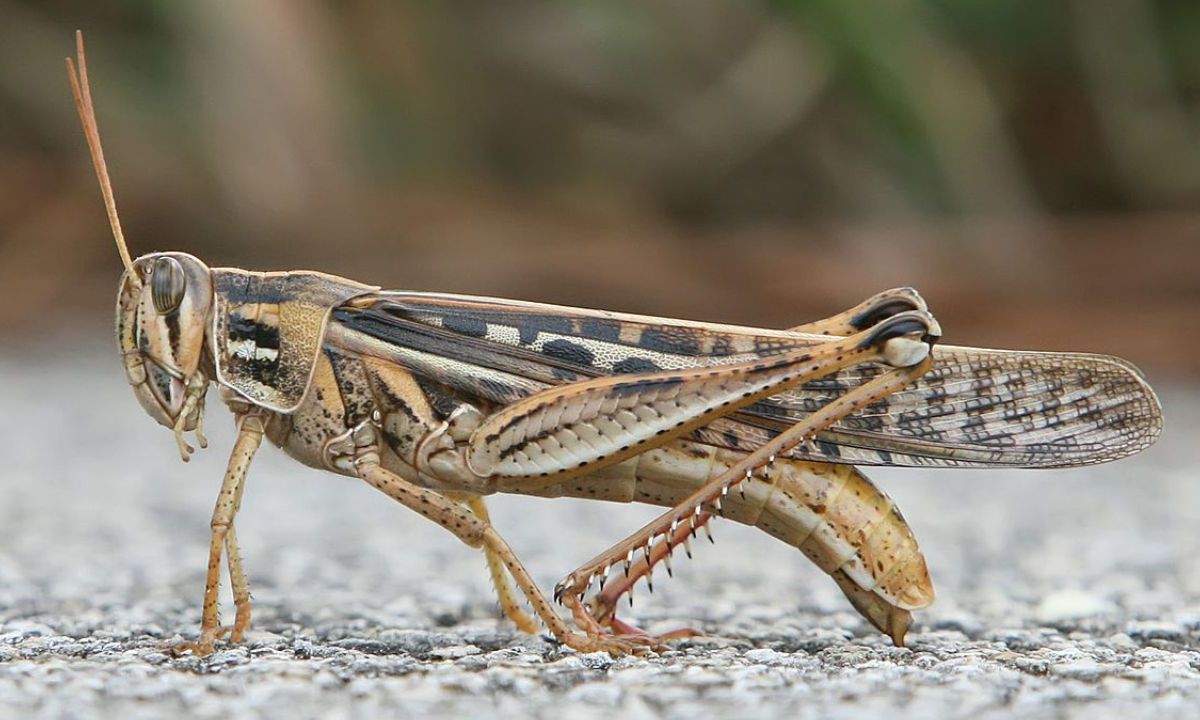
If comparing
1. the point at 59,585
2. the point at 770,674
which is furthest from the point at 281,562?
the point at 770,674

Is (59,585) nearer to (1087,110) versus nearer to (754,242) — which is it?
(754,242)

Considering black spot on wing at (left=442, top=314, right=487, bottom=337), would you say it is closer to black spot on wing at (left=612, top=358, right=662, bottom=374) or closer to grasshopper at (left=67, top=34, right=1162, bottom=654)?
grasshopper at (left=67, top=34, right=1162, bottom=654)

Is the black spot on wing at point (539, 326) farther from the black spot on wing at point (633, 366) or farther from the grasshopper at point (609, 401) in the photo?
the black spot on wing at point (633, 366)

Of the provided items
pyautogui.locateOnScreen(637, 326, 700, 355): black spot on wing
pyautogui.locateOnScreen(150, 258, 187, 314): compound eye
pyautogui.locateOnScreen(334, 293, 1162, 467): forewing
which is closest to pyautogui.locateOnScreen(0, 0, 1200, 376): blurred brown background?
pyautogui.locateOnScreen(334, 293, 1162, 467): forewing

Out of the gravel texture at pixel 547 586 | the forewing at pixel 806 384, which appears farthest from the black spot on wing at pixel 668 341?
the gravel texture at pixel 547 586

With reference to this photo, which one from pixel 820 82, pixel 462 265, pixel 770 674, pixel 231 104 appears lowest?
pixel 770 674

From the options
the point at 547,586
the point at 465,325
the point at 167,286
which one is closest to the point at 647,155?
the point at 547,586

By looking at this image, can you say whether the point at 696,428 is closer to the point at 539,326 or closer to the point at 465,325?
the point at 539,326
